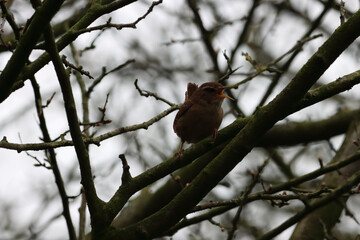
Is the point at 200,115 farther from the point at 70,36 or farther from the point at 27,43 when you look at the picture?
the point at 27,43

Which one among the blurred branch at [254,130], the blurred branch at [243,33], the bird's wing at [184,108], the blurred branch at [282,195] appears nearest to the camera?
the blurred branch at [254,130]

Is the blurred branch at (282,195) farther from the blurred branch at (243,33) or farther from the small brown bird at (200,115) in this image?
the blurred branch at (243,33)

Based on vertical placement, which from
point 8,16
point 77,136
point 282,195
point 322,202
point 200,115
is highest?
point 8,16

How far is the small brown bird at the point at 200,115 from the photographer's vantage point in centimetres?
480

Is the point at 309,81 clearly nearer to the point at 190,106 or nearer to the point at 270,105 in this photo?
the point at 270,105

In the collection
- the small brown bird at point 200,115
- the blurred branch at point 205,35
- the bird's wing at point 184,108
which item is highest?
the blurred branch at point 205,35

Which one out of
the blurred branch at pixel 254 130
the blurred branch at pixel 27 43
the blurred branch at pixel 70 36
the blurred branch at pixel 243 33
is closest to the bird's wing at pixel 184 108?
the blurred branch at pixel 70 36

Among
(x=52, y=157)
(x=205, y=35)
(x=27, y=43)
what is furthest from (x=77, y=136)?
(x=205, y=35)

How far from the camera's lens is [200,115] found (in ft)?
15.8

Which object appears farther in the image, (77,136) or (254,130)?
(77,136)

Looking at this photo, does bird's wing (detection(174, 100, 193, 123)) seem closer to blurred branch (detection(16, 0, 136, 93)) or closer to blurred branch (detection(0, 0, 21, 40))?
blurred branch (detection(16, 0, 136, 93))

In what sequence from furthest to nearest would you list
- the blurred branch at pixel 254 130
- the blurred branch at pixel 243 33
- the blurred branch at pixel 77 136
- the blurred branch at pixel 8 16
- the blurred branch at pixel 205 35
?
the blurred branch at pixel 243 33 → the blurred branch at pixel 205 35 → the blurred branch at pixel 8 16 → the blurred branch at pixel 77 136 → the blurred branch at pixel 254 130

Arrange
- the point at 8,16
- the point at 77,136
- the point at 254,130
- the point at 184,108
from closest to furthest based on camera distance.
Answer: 1. the point at 254,130
2. the point at 77,136
3. the point at 8,16
4. the point at 184,108

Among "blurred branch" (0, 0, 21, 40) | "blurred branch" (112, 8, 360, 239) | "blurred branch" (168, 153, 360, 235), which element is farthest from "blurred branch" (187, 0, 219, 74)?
"blurred branch" (112, 8, 360, 239)
